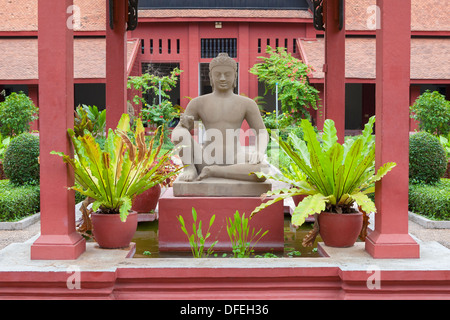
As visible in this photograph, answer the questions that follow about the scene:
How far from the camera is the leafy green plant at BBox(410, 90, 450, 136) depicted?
40.2 feet

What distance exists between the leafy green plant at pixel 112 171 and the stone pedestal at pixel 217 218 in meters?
0.36

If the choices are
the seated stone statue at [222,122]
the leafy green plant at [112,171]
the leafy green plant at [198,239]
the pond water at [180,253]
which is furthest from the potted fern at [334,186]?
the leafy green plant at [112,171]

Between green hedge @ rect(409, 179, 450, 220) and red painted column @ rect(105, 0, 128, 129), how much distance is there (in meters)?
4.47

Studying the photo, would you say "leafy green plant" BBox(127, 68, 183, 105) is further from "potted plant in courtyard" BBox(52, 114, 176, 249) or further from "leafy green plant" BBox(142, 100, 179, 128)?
"potted plant in courtyard" BBox(52, 114, 176, 249)

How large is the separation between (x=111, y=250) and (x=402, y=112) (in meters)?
2.53

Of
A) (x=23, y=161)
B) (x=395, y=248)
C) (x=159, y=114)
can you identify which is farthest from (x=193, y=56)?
(x=395, y=248)

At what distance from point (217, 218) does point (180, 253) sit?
0.45m

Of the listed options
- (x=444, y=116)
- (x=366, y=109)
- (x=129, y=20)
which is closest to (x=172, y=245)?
(x=129, y=20)

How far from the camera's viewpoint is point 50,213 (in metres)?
3.79

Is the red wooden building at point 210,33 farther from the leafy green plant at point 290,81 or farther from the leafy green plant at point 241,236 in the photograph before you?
the leafy green plant at point 241,236

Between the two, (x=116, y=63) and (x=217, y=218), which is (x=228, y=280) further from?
(x=116, y=63)

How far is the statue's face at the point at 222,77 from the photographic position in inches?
187

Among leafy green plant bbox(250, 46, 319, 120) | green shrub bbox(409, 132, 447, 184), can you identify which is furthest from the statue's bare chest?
leafy green plant bbox(250, 46, 319, 120)
